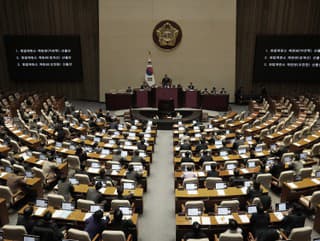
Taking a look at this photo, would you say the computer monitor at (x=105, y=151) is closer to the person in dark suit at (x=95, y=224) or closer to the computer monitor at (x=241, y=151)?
the computer monitor at (x=241, y=151)

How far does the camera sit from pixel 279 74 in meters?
24.2

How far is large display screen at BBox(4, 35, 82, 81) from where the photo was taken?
24.0m

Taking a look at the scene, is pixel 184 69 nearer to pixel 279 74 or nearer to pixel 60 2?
pixel 279 74

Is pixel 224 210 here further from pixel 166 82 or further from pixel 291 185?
pixel 166 82

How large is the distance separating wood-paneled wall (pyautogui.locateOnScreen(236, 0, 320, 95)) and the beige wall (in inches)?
29.4

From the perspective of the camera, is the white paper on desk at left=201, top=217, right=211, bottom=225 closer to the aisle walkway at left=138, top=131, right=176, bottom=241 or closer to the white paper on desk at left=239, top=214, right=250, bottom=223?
the white paper on desk at left=239, top=214, right=250, bottom=223

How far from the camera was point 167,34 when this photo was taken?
24.1m

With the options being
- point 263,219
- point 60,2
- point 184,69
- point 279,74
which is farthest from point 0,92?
point 263,219

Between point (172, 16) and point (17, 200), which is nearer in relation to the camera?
point (17, 200)

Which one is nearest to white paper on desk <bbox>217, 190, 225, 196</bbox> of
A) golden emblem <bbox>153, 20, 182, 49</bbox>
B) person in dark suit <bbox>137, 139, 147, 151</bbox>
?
person in dark suit <bbox>137, 139, 147, 151</bbox>

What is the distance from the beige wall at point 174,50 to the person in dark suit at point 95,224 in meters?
18.5

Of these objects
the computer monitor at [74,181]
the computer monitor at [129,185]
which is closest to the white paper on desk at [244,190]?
the computer monitor at [129,185]

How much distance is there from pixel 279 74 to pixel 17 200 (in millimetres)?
20258

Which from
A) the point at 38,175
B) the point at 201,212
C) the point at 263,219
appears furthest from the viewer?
the point at 38,175
